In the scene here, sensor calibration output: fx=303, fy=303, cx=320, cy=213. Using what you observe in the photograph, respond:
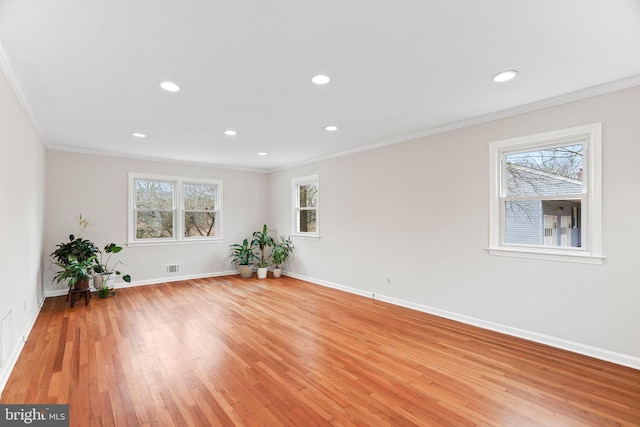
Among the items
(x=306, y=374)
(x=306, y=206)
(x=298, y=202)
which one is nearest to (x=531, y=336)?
(x=306, y=374)

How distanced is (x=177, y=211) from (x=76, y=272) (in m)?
2.19

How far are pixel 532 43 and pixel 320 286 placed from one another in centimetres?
484

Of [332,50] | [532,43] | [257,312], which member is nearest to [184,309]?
[257,312]

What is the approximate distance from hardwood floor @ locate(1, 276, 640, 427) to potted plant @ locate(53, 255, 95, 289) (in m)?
0.60

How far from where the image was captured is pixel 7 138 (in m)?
2.58

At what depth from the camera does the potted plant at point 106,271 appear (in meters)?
5.20

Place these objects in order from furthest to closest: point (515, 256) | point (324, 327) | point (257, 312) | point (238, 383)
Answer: point (257, 312) → point (324, 327) → point (515, 256) → point (238, 383)

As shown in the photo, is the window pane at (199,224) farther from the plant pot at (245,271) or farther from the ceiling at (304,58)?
the ceiling at (304,58)

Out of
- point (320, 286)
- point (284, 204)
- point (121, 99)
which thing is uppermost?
point (121, 99)

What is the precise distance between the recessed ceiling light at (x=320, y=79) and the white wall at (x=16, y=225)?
249 centimetres

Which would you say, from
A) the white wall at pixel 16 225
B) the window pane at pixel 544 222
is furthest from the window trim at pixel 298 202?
the white wall at pixel 16 225

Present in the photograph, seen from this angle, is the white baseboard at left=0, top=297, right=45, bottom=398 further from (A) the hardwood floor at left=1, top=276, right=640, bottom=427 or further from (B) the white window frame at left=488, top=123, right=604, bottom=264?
(B) the white window frame at left=488, top=123, right=604, bottom=264

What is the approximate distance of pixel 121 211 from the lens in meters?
5.76

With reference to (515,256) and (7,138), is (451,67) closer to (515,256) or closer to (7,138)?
(515,256)
